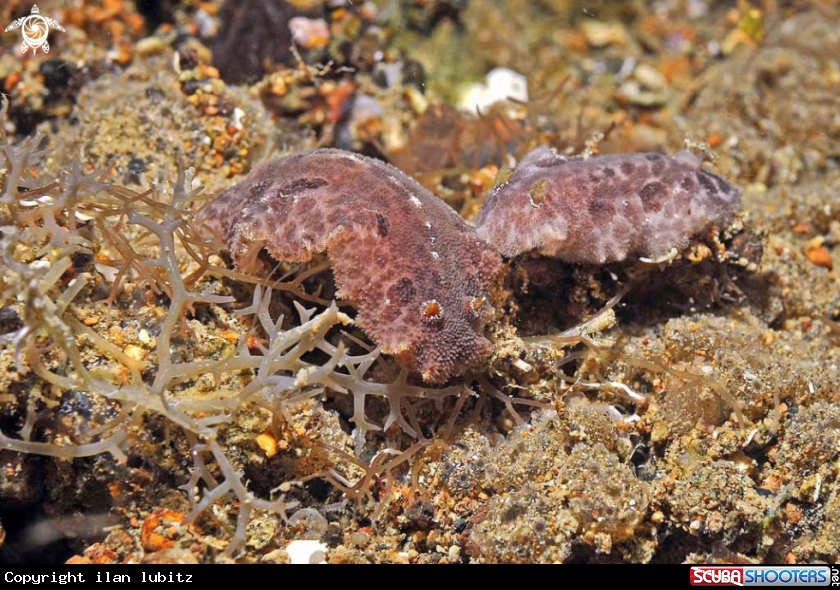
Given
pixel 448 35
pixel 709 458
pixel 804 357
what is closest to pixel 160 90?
pixel 448 35

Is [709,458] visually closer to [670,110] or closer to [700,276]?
[700,276]

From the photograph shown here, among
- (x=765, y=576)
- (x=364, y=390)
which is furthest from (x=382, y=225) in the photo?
(x=765, y=576)

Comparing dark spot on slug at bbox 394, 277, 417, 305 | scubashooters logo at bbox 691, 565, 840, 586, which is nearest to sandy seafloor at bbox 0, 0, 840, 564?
scubashooters logo at bbox 691, 565, 840, 586

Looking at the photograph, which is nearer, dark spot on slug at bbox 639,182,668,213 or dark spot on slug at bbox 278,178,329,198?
dark spot on slug at bbox 278,178,329,198

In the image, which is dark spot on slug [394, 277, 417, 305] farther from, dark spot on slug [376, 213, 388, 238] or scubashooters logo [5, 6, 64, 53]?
scubashooters logo [5, 6, 64, 53]

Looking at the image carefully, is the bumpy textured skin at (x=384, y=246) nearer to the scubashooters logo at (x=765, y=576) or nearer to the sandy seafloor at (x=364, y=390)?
the sandy seafloor at (x=364, y=390)

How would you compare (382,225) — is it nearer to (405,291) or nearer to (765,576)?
(405,291)
